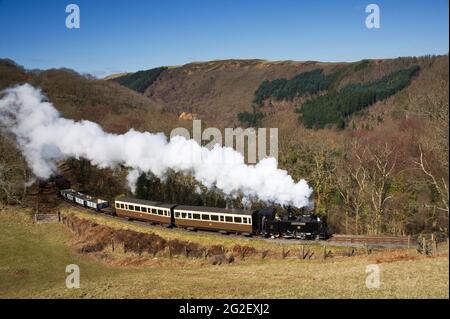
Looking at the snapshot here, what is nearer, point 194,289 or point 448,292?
point 448,292

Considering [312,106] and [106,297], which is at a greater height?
[312,106]

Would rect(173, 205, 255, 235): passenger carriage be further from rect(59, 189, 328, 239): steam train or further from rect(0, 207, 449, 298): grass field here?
rect(0, 207, 449, 298): grass field

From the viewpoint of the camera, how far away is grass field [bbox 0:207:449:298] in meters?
23.7

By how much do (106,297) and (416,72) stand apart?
648ft

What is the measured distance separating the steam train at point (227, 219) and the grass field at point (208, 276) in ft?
5.13

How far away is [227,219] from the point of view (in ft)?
129

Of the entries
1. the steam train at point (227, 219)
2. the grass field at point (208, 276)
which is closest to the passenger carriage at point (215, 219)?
the steam train at point (227, 219)

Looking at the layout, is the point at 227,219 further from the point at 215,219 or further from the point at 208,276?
the point at 208,276

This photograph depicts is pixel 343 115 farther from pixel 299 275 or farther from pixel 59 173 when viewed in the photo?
pixel 299 275

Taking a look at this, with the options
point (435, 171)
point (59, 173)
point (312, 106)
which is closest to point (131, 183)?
point (59, 173)

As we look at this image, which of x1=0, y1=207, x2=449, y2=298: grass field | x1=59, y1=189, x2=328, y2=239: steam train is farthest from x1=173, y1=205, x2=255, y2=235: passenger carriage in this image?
x1=0, y1=207, x2=449, y2=298: grass field

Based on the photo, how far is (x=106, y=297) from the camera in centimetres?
2559

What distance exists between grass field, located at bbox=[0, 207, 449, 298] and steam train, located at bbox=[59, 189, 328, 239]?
1.56 metres
